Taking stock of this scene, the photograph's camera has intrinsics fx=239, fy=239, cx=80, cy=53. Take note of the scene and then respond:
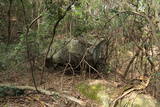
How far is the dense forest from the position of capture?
5309 mm

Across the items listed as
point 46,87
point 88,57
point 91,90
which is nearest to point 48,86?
point 46,87

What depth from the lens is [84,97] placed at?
234 inches

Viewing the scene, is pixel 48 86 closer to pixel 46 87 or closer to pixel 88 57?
pixel 46 87

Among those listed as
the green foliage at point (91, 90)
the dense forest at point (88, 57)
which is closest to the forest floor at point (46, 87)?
the dense forest at point (88, 57)

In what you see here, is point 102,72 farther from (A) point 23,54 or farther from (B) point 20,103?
(B) point 20,103

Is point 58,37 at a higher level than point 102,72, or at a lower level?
higher

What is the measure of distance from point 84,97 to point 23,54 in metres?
2.24

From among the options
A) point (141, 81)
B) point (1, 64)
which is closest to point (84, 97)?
point (141, 81)

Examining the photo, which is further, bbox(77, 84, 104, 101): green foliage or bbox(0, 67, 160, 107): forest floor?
bbox(77, 84, 104, 101): green foliage

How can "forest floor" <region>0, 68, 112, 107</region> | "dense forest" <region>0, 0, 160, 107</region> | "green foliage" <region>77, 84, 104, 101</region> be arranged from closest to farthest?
"forest floor" <region>0, 68, 112, 107</region> < "dense forest" <region>0, 0, 160, 107</region> < "green foliage" <region>77, 84, 104, 101</region>

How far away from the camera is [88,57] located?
7.07 m

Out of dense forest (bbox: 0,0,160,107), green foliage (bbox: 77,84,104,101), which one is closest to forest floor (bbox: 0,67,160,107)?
dense forest (bbox: 0,0,160,107)

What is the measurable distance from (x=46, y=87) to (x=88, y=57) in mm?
1669

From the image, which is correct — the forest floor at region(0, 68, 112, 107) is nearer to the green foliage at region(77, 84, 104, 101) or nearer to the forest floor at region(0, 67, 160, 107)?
the forest floor at region(0, 67, 160, 107)
